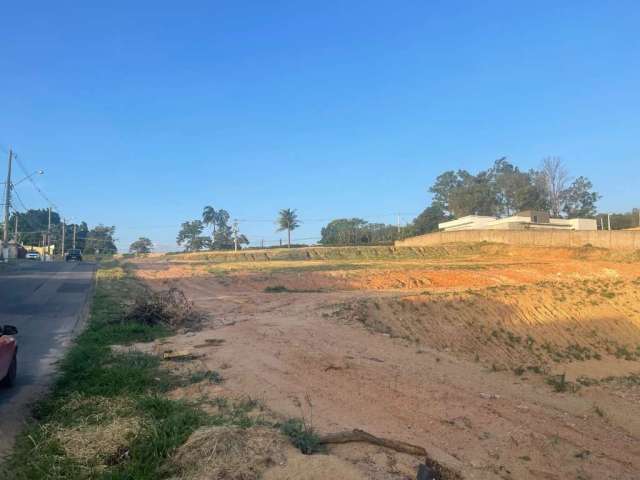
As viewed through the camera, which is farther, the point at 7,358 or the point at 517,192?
the point at 517,192

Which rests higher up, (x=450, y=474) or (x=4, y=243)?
(x=4, y=243)

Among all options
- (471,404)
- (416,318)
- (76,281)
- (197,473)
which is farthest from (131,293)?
(197,473)

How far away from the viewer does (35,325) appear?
14.1m

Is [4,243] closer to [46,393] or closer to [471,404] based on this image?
[46,393]

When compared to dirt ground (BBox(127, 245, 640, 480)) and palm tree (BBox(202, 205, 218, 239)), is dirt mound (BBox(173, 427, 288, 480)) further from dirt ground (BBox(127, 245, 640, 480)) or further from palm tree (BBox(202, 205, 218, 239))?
palm tree (BBox(202, 205, 218, 239))

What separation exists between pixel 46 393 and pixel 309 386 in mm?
3844

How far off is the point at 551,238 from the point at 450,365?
144ft

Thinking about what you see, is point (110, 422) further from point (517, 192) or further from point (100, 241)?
point (100, 241)

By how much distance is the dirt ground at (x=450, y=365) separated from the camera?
6031 mm

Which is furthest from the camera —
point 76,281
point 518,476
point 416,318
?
point 76,281

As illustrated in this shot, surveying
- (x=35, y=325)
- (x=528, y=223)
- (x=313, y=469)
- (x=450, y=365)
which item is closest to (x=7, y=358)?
(x=313, y=469)

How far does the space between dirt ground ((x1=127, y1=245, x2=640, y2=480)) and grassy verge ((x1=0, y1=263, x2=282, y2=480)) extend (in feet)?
2.77

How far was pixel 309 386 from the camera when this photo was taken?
310 inches

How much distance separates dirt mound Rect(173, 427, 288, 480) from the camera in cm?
428
